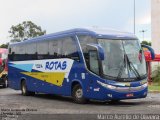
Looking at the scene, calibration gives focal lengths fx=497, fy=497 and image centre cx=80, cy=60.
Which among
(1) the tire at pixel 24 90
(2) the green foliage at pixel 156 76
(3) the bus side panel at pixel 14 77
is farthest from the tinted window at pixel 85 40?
(2) the green foliage at pixel 156 76

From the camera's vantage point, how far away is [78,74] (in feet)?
69.4

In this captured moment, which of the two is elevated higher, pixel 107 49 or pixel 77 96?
pixel 107 49

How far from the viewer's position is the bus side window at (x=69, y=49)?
2134cm

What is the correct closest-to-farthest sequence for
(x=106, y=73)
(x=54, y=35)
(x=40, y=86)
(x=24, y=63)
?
1. (x=106, y=73)
2. (x=54, y=35)
3. (x=40, y=86)
4. (x=24, y=63)

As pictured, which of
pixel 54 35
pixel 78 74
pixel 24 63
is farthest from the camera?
pixel 24 63

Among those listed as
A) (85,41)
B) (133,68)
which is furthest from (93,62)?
(133,68)

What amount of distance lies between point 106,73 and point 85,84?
1304 millimetres

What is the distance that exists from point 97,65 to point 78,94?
215 centimetres

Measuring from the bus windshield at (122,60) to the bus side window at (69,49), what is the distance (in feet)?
5.28

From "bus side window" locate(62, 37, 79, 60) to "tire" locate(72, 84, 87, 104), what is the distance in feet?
4.27

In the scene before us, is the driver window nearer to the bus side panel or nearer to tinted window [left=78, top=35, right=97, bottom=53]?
tinted window [left=78, top=35, right=97, bottom=53]

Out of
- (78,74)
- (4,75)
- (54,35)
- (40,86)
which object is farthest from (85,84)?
(4,75)

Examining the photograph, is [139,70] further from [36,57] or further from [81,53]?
[36,57]

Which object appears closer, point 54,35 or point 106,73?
point 106,73
